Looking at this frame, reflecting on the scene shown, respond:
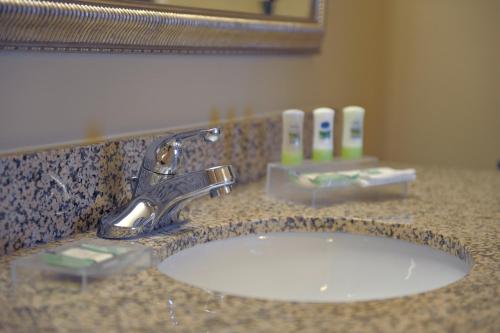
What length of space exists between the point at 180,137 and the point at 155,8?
8.7 inches

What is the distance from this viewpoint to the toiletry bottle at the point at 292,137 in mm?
1378

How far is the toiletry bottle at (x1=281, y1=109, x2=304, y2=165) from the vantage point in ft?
4.52

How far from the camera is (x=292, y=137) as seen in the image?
1.39 meters

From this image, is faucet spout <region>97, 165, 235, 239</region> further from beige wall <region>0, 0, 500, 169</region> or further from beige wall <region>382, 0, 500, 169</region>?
beige wall <region>382, 0, 500, 169</region>

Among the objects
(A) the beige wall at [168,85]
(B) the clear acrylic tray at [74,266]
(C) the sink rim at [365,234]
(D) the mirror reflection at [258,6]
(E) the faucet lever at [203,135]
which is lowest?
(C) the sink rim at [365,234]

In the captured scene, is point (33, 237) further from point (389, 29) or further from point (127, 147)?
point (389, 29)

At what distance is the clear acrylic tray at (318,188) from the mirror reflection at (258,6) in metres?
0.29

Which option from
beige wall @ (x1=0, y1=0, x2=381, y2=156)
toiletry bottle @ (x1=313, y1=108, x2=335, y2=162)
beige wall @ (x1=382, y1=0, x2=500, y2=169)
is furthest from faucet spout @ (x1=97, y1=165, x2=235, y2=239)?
beige wall @ (x1=382, y1=0, x2=500, y2=169)

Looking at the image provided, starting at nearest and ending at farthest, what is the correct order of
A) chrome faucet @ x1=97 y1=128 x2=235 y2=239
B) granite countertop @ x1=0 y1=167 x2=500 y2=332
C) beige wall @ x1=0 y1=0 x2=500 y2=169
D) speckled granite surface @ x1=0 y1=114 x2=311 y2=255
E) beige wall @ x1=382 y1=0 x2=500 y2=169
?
granite countertop @ x1=0 y1=167 x2=500 y2=332 → speckled granite surface @ x1=0 y1=114 x2=311 y2=255 → chrome faucet @ x1=97 y1=128 x2=235 y2=239 → beige wall @ x1=0 y1=0 x2=500 y2=169 → beige wall @ x1=382 y1=0 x2=500 y2=169

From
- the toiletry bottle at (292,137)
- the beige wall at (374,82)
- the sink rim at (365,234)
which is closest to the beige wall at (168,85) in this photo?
Answer: the beige wall at (374,82)

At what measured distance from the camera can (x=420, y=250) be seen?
43.8 inches

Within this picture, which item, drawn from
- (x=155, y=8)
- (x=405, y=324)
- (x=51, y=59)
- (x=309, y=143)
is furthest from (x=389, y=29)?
(x=405, y=324)

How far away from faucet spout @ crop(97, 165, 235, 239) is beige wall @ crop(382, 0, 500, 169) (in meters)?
0.94

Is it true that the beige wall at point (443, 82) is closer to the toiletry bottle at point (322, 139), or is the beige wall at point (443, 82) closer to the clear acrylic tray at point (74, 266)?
the toiletry bottle at point (322, 139)
